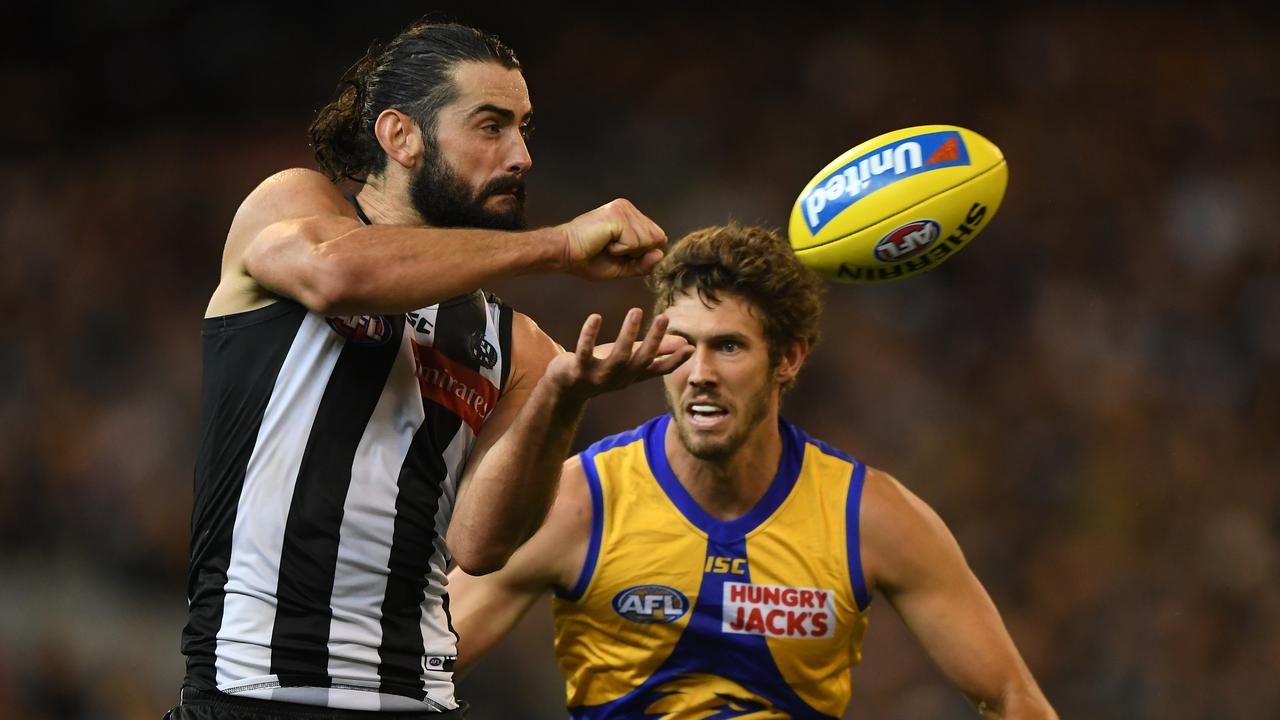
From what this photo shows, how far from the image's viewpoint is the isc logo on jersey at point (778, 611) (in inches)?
150

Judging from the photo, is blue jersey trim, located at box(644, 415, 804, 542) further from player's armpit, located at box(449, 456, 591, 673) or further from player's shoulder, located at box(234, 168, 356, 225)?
player's shoulder, located at box(234, 168, 356, 225)

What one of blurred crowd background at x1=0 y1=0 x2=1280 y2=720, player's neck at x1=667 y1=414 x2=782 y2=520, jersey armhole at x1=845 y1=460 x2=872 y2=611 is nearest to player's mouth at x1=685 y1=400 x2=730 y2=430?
player's neck at x1=667 y1=414 x2=782 y2=520

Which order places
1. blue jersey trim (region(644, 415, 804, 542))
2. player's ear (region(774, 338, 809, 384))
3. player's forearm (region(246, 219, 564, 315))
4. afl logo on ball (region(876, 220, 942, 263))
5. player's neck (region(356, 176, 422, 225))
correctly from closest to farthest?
player's forearm (region(246, 219, 564, 315))
player's neck (region(356, 176, 422, 225))
afl logo on ball (region(876, 220, 942, 263))
blue jersey trim (region(644, 415, 804, 542))
player's ear (region(774, 338, 809, 384))

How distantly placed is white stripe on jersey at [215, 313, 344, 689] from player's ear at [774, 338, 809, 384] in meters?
1.76

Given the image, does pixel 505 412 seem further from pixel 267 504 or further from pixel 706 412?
pixel 706 412

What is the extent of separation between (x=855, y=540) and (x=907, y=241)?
927mm

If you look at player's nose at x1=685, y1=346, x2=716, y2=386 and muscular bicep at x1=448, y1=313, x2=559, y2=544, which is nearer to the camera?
muscular bicep at x1=448, y1=313, x2=559, y2=544

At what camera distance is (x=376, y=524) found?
2.72 meters

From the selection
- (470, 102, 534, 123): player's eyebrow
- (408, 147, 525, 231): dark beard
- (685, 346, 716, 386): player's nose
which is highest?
(470, 102, 534, 123): player's eyebrow

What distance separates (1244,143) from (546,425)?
6268mm

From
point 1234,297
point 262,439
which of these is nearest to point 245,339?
point 262,439

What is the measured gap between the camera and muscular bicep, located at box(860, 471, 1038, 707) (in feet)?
12.5

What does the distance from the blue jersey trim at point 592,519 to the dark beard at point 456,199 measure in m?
1.18

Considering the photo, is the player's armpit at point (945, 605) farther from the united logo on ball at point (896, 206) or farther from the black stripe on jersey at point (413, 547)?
the black stripe on jersey at point (413, 547)
